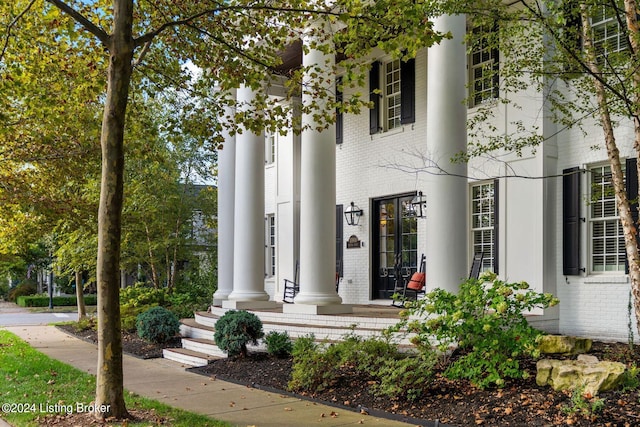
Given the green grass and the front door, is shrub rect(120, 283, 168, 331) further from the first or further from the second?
the front door

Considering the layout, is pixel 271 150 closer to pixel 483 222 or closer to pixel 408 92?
pixel 408 92

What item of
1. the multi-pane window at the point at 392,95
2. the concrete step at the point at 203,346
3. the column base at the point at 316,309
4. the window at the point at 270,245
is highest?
the multi-pane window at the point at 392,95

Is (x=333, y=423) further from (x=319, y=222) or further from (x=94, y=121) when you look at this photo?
(x=94, y=121)

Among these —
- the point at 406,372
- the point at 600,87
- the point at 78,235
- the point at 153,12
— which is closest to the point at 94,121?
the point at 153,12

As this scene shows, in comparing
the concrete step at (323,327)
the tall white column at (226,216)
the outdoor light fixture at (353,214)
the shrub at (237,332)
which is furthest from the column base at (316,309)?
the tall white column at (226,216)

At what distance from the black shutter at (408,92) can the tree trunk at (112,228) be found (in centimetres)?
855

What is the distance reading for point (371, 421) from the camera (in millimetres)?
7066

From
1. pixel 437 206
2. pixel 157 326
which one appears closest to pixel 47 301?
pixel 157 326

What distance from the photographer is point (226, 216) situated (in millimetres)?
16516

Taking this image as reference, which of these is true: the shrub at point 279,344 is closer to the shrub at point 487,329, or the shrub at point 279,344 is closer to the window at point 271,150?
the shrub at point 487,329

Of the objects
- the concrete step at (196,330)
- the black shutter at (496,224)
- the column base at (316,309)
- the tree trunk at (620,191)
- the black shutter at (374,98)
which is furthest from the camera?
the black shutter at (374,98)

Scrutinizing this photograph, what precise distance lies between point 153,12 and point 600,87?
5.93 meters

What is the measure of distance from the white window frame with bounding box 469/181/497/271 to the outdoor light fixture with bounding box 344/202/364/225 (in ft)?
12.3

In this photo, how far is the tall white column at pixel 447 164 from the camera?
9.28 metres
